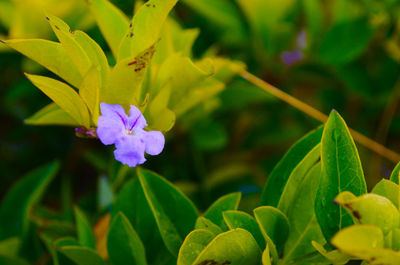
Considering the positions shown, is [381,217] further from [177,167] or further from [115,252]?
[177,167]

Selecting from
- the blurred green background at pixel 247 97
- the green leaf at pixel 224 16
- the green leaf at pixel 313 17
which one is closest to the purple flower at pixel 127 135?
the blurred green background at pixel 247 97

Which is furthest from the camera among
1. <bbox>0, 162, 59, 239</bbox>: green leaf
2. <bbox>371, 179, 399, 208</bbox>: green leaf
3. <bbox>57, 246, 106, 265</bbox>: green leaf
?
<bbox>0, 162, 59, 239</bbox>: green leaf

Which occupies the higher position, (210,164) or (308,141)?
(210,164)

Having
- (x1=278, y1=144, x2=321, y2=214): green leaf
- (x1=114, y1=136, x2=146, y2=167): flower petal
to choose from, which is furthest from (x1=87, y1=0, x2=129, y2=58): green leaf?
(x1=278, y1=144, x2=321, y2=214): green leaf

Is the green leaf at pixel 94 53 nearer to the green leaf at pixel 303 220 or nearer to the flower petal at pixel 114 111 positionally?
the flower petal at pixel 114 111

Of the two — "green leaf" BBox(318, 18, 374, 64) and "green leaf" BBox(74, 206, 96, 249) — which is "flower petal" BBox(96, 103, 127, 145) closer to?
"green leaf" BBox(74, 206, 96, 249)

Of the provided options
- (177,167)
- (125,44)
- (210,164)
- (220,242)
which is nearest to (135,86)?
(125,44)
